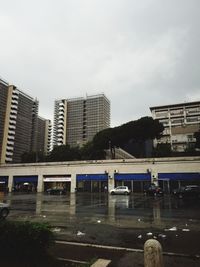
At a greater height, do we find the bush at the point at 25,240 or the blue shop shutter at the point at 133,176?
the blue shop shutter at the point at 133,176

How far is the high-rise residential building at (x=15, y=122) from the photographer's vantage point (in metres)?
106

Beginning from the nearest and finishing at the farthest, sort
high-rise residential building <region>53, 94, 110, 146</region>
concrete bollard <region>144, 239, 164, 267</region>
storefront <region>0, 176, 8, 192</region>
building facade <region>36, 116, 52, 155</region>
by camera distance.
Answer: concrete bollard <region>144, 239, 164, 267</region> → storefront <region>0, 176, 8, 192</region> → high-rise residential building <region>53, 94, 110, 146</region> → building facade <region>36, 116, 52, 155</region>

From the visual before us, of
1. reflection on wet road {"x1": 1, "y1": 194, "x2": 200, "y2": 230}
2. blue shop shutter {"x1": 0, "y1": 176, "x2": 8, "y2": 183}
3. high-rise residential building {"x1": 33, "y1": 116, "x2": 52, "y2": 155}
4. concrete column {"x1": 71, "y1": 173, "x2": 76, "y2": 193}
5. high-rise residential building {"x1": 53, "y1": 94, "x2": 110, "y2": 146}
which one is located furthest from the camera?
high-rise residential building {"x1": 33, "y1": 116, "x2": 52, "y2": 155}

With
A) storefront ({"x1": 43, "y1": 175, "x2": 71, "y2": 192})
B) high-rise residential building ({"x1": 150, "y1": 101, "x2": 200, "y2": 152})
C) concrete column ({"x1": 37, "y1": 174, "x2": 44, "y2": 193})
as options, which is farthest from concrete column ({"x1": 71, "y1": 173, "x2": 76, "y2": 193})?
high-rise residential building ({"x1": 150, "y1": 101, "x2": 200, "y2": 152})

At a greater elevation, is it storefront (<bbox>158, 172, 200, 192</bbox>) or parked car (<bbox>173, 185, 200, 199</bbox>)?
storefront (<bbox>158, 172, 200, 192</bbox>)

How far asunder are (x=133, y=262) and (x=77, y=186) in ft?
151

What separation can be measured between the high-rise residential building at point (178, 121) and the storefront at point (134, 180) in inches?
1870

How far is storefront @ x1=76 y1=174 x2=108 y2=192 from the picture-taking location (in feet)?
159

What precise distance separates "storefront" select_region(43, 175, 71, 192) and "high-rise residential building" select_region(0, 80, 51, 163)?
57626 mm

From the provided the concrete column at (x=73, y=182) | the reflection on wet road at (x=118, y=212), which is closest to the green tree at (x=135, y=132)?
the concrete column at (x=73, y=182)

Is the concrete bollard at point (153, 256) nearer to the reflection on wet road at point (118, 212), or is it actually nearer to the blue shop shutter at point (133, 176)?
the reflection on wet road at point (118, 212)

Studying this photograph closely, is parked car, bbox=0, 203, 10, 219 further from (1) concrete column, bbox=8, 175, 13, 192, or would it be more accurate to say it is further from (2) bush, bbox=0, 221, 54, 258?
(1) concrete column, bbox=8, 175, 13, 192

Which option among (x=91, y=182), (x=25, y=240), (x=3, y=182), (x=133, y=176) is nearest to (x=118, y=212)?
(x=25, y=240)

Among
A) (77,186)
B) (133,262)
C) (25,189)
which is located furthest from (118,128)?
(133,262)
